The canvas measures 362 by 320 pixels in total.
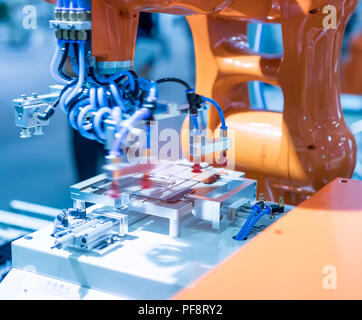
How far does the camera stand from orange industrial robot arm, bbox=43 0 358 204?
5.29 ft

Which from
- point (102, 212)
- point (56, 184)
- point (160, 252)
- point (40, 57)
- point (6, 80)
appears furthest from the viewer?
point (40, 57)

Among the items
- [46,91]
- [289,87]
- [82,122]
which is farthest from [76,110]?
[46,91]

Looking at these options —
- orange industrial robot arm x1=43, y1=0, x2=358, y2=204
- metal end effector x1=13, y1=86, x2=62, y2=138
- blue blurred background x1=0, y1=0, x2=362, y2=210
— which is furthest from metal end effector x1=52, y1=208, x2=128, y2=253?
blue blurred background x1=0, y1=0, x2=362, y2=210

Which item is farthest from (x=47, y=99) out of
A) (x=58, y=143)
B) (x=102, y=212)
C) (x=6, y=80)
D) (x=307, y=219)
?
(x=6, y=80)

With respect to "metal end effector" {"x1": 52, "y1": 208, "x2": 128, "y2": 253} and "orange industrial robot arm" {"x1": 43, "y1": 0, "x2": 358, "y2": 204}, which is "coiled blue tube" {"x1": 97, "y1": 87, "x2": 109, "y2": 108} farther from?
"orange industrial robot arm" {"x1": 43, "y1": 0, "x2": 358, "y2": 204}

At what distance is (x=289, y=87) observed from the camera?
169 centimetres

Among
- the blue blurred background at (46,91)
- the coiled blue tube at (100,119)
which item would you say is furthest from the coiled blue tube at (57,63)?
the blue blurred background at (46,91)

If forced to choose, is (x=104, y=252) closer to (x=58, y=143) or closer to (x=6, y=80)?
(x=58, y=143)

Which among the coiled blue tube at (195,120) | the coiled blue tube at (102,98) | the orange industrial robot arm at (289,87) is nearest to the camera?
the coiled blue tube at (102,98)

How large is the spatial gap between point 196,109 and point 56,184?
8.16 ft

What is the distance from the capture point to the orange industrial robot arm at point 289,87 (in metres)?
1.61

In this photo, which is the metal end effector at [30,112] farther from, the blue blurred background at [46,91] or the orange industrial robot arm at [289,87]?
the blue blurred background at [46,91]

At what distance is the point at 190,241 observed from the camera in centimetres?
123

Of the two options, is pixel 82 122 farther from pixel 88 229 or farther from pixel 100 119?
pixel 88 229
